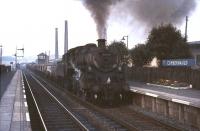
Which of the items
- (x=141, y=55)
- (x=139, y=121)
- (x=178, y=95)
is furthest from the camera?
(x=141, y=55)

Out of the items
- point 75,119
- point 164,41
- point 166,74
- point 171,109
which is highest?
point 164,41

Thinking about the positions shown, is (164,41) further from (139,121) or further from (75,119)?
(75,119)

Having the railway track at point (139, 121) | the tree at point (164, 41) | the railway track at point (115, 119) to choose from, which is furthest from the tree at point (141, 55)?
the railway track at point (139, 121)

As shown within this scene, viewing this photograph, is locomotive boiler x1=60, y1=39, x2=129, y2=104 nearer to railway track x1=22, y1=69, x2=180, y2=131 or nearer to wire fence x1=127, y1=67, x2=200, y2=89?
railway track x1=22, y1=69, x2=180, y2=131

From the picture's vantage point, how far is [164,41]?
167 feet

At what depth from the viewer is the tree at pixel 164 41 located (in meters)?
49.7

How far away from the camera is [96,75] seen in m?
21.8

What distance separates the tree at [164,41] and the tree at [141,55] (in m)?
1.07

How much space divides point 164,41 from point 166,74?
1122 cm

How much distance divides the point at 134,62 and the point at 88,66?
3524cm

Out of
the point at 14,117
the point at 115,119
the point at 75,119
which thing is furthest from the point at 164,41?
the point at 14,117

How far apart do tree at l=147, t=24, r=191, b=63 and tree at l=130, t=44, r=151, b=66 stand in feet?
3.50

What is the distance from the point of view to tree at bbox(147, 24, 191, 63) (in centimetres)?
4967

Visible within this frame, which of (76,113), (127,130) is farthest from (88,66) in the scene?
(127,130)
